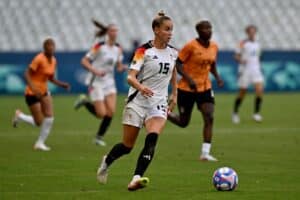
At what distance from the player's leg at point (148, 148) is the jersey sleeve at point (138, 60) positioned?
66 cm

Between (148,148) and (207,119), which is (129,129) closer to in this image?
(148,148)

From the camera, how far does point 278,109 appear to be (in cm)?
2972

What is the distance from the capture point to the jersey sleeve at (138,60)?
39.6 feet

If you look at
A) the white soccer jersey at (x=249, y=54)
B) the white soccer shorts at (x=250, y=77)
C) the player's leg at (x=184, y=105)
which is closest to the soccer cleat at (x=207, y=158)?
the player's leg at (x=184, y=105)

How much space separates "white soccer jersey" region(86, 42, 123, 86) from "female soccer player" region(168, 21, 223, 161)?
3359 mm

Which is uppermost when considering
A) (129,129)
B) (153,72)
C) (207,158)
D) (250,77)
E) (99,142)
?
(250,77)

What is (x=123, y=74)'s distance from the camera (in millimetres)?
36344

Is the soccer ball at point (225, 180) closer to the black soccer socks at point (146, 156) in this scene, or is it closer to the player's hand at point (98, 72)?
the black soccer socks at point (146, 156)

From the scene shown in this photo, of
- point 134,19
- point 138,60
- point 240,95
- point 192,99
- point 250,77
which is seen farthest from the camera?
point 134,19

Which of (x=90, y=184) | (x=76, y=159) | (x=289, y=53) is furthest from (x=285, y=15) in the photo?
(x=90, y=184)

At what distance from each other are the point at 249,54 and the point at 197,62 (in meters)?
11.0

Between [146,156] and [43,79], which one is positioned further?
[43,79]

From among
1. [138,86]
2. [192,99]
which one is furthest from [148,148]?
[192,99]

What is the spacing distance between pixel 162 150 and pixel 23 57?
18.8 metres
